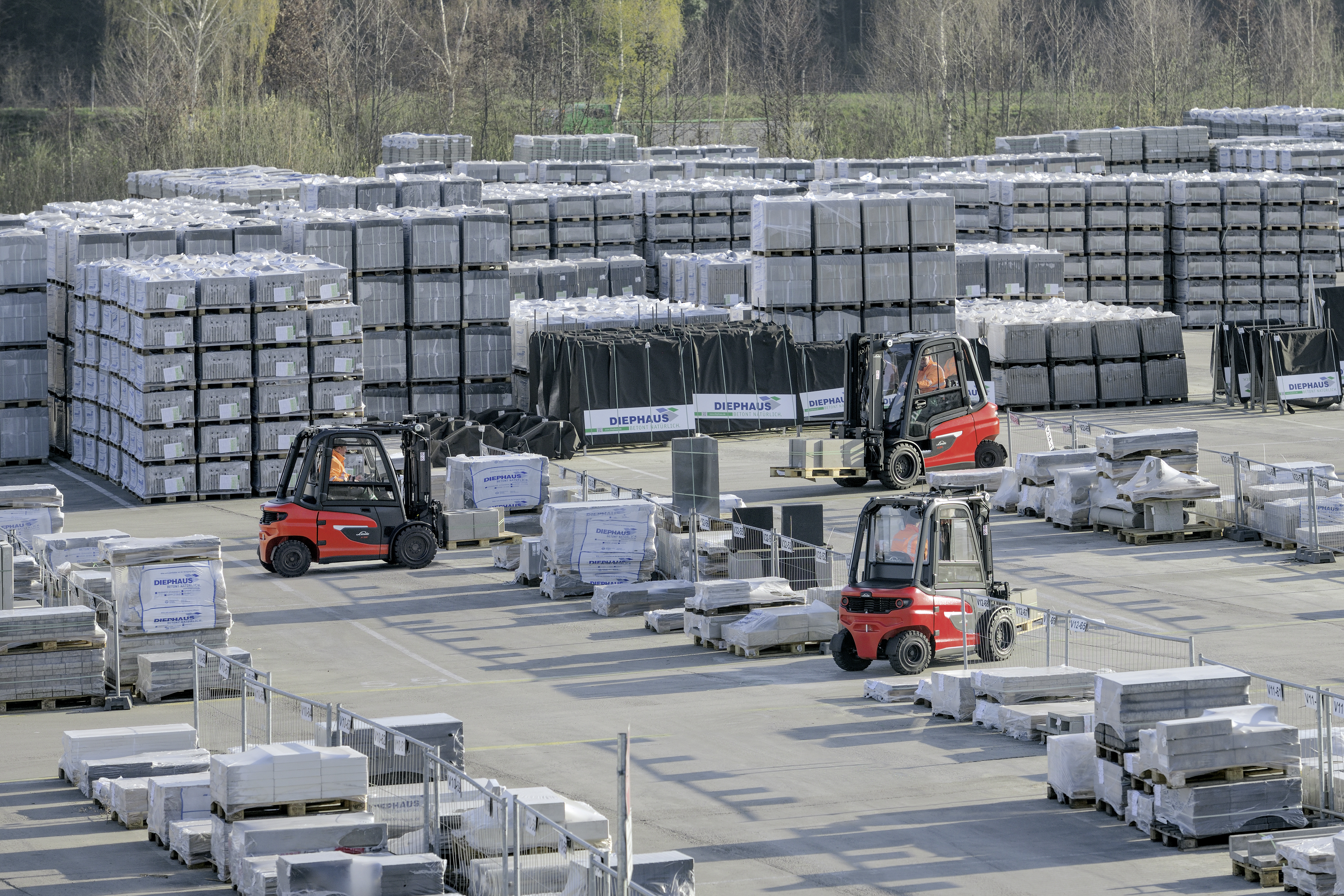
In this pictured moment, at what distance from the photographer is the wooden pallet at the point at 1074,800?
12.7m

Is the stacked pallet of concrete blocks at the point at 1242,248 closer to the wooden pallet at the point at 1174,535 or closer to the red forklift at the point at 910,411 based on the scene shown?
the red forklift at the point at 910,411

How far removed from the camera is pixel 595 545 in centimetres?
2009

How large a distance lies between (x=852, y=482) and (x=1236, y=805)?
45.3 ft

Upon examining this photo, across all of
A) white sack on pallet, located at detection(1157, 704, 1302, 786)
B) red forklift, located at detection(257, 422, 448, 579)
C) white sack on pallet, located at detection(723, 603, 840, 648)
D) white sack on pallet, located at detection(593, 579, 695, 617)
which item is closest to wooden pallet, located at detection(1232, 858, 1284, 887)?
white sack on pallet, located at detection(1157, 704, 1302, 786)

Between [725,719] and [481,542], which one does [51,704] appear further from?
[481,542]

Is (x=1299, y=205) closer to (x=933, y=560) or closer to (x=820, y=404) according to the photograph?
(x=820, y=404)

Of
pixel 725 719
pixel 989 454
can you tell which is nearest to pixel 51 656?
pixel 725 719

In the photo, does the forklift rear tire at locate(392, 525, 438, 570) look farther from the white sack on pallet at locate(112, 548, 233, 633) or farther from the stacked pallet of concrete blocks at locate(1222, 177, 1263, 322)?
the stacked pallet of concrete blocks at locate(1222, 177, 1263, 322)

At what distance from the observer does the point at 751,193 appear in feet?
127

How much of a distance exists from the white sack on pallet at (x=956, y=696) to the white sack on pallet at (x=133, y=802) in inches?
235

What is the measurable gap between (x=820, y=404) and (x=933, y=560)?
13.8m

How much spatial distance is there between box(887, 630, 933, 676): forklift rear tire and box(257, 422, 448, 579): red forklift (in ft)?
21.8

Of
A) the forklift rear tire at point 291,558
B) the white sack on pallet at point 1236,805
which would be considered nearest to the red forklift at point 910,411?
the forklift rear tire at point 291,558

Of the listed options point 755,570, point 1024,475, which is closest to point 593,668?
point 755,570
